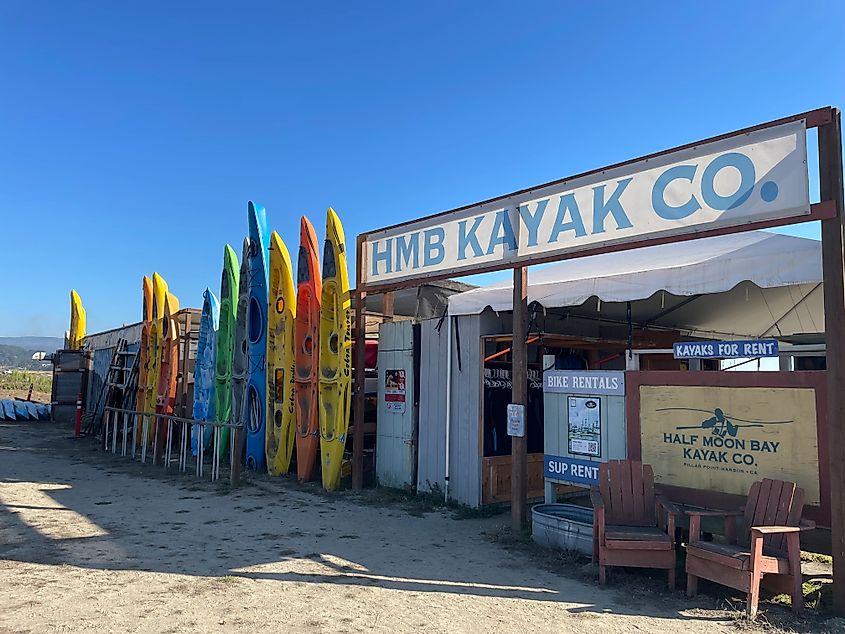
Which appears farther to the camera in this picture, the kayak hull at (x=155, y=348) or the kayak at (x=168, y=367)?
the kayak hull at (x=155, y=348)

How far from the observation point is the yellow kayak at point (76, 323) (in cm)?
2500

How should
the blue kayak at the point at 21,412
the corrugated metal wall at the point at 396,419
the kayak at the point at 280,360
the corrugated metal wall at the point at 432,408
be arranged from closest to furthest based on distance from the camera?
the corrugated metal wall at the point at 432,408
the corrugated metal wall at the point at 396,419
the kayak at the point at 280,360
the blue kayak at the point at 21,412

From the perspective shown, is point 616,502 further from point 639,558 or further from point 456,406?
point 456,406

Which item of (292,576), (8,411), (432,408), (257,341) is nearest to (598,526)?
(292,576)

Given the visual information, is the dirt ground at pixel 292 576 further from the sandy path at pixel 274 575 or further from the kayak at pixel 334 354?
the kayak at pixel 334 354

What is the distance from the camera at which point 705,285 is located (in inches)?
249

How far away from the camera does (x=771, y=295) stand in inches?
358

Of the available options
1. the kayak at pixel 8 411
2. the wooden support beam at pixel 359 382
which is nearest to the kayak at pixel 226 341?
the wooden support beam at pixel 359 382

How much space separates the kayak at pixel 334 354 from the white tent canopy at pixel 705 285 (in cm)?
212

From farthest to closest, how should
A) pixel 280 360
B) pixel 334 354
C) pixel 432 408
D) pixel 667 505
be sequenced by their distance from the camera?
pixel 280 360, pixel 334 354, pixel 432 408, pixel 667 505

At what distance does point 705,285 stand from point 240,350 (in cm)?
919

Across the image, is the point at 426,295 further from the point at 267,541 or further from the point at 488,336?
the point at 267,541

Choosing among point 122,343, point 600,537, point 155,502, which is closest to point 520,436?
point 600,537

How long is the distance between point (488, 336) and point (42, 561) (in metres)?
5.45
